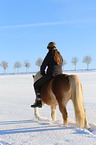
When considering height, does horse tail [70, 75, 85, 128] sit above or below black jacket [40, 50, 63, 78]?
below

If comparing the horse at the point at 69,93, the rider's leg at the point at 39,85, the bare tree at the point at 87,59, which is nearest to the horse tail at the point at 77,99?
the horse at the point at 69,93

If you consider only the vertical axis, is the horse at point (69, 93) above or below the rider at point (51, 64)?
below

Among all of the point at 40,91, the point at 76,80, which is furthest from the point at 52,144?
the point at 40,91

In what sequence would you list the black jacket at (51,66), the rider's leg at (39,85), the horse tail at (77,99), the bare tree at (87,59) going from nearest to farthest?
the horse tail at (77,99), the black jacket at (51,66), the rider's leg at (39,85), the bare tree at (87,59)

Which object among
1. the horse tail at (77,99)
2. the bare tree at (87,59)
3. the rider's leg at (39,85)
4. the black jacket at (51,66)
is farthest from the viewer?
the bare tree at (87,59)

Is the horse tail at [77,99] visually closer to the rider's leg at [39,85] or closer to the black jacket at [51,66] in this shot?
the black jacket at [51,66]

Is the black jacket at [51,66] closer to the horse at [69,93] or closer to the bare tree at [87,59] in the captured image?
the horse at [69,93]

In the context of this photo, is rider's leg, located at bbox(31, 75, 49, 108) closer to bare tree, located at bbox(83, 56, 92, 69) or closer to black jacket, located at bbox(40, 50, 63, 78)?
black jacket, located at bbox(40, 50, 63, 78)

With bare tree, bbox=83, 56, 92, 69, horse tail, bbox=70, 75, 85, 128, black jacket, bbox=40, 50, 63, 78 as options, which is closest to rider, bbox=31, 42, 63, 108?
black jacket, bbox=40, 50, 63, 78

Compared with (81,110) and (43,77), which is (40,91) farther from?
(81,110)

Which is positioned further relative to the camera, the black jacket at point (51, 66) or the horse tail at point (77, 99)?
the black jacket at point (51, 66)

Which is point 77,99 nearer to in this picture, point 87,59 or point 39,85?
point 39,85

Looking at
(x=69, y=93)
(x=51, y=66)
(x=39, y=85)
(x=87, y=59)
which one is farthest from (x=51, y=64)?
(x=87, y=59)

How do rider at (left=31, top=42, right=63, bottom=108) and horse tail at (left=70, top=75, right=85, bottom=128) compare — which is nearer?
horse tail at (left=70, top=75, right=85, bottom=128)
